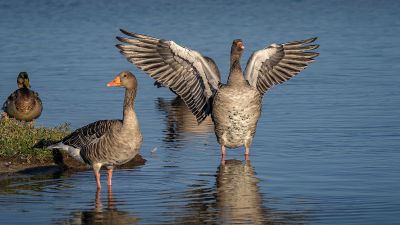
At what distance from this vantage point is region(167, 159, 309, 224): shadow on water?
11.9 meters

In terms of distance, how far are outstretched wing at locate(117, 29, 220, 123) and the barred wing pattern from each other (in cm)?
240

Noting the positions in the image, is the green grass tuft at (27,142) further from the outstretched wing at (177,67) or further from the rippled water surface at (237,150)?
the outstretched wing at (177,67)

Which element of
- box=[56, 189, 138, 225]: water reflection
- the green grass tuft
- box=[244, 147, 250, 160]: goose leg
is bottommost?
box=[56, 189, 138, 225]: water reflection

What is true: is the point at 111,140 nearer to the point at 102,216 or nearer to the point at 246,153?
the point at 102,216

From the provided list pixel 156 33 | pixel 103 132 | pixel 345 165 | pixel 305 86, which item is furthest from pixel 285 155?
pixel 156 33

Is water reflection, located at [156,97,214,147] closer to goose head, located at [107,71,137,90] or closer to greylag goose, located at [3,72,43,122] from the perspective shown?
greylag goose, located at [3,72,43,122]

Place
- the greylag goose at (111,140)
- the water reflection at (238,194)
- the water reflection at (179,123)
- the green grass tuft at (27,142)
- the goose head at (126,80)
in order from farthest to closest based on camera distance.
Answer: the water reflection at (179,123), the green grass tuft at (27,142), the goose head at (126,80), the greylag goose at (111,140), the water reflection at (238,194)

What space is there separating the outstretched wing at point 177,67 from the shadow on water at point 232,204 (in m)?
1.91

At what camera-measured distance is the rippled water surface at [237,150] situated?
12.5 m

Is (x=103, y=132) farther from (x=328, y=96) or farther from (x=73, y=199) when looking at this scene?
(x=328, y=96)

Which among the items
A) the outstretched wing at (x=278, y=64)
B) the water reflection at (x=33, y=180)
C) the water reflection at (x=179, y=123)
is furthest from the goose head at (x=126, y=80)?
the water reflection at (x=179, y=123)

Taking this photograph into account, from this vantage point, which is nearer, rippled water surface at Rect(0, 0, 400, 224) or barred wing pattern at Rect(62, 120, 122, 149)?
rippled water surface at Rect(0, 0, 400, 224)

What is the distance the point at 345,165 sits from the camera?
15.2 m

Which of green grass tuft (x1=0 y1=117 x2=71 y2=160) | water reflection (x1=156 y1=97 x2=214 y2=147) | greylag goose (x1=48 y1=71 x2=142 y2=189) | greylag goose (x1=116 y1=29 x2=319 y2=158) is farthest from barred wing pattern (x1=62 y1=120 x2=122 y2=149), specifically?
water reflection (x1=156 y1=97 x2=214 y2=147)
